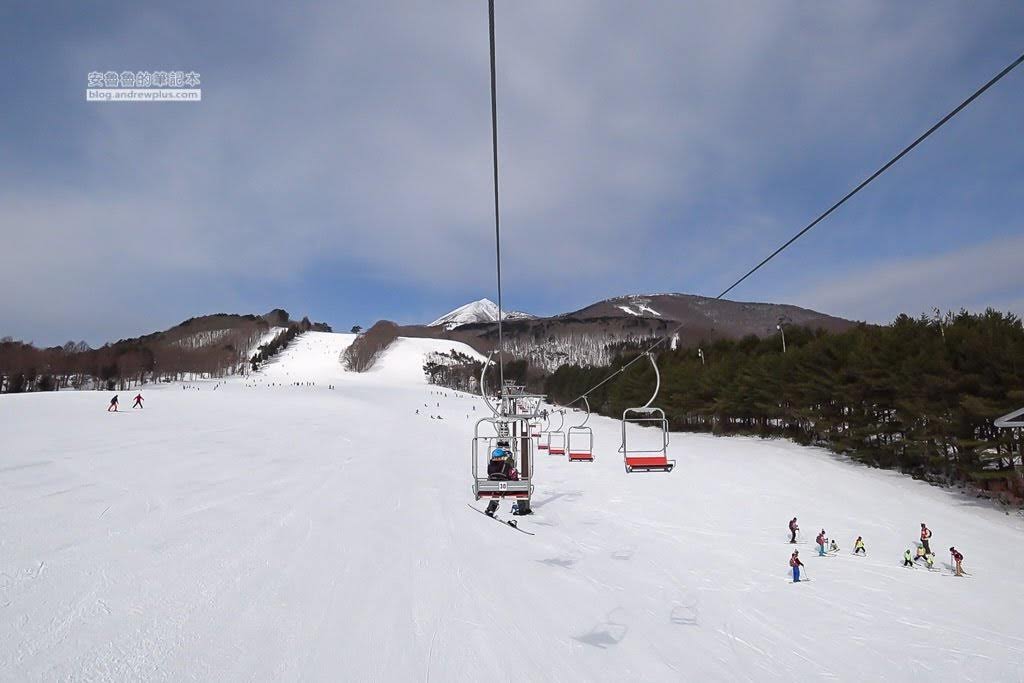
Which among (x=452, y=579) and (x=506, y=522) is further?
(x=506, y=522)

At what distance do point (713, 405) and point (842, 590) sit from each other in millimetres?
35275

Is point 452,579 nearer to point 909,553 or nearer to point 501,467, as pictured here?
point 501,467

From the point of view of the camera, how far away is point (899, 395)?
92.5ft

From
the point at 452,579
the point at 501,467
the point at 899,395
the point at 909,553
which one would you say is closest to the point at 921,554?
the point at 909,553

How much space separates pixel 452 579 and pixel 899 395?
2792 cm

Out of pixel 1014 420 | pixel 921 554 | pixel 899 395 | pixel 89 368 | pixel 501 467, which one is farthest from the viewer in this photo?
pixel 89 368

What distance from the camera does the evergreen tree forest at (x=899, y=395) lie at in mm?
22750

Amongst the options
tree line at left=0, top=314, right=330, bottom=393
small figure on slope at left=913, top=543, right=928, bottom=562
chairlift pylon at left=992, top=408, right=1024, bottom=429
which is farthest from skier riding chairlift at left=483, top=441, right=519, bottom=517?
tree line at left=0, top=314, right=330, bottom=393

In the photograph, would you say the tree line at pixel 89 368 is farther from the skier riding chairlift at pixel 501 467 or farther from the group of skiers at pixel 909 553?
the group of skiers at pixel 909 553

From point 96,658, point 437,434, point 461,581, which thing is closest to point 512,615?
point 461,581

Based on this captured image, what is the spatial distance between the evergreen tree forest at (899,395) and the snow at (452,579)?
2735 mm

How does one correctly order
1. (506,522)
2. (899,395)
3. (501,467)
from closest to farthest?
(501,467), (506,522), (899,395)

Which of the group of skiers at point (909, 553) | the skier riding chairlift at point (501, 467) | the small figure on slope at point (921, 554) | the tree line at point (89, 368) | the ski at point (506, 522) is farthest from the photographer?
the tree line at point (89, 368)

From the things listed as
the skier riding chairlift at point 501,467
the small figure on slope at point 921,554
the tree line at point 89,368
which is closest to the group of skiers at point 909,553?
the small figure on slope at point 921,554
